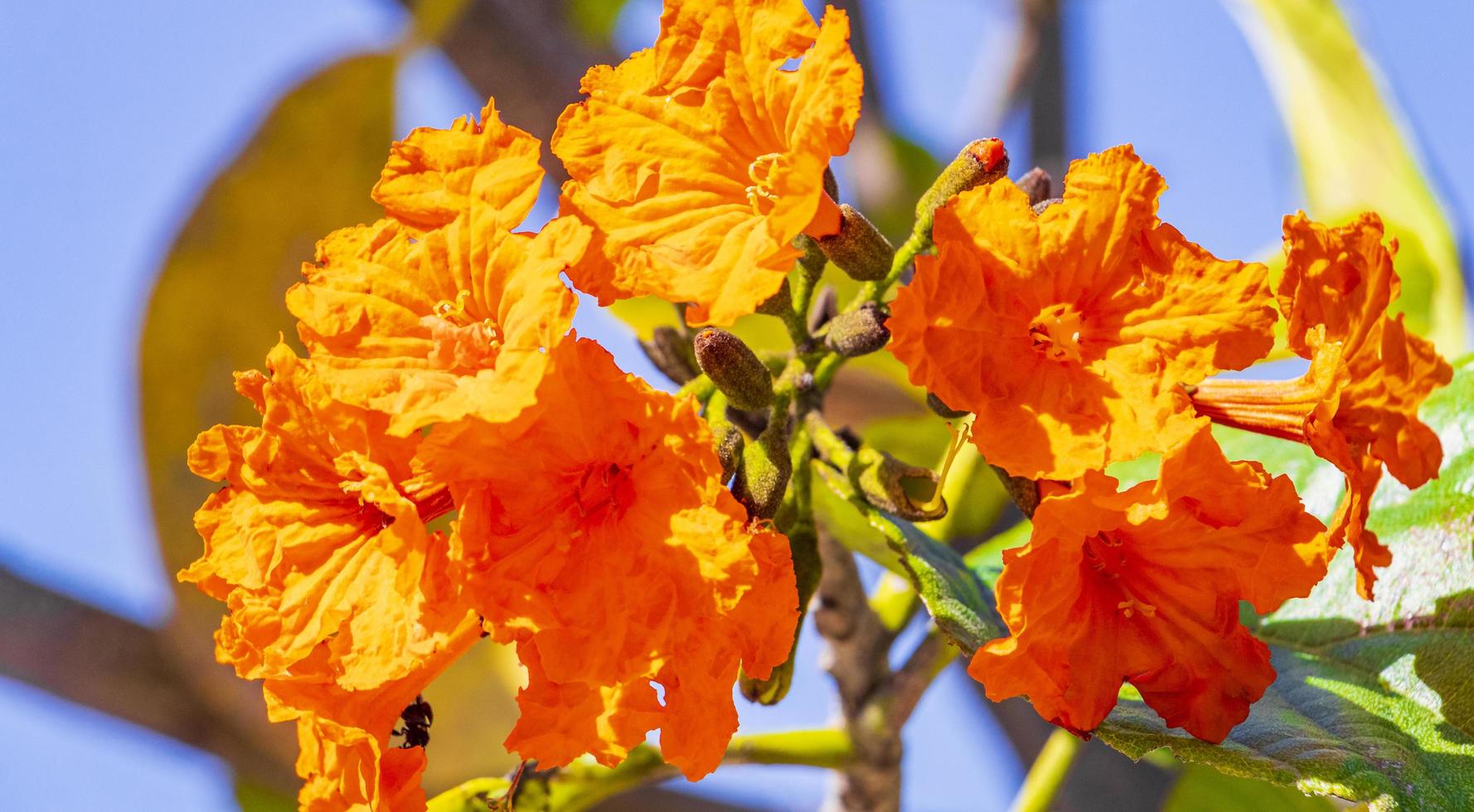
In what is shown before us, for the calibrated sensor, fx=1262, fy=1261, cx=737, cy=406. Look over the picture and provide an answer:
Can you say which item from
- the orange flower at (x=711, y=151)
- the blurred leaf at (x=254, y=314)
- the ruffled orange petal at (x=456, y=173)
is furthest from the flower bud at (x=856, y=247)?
the blurred leaf at (x=254, y=314)

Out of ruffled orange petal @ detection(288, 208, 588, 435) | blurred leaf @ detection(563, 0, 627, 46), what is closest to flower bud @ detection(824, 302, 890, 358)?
ruffled orange petal @ detection(288, 208, 588, 435)

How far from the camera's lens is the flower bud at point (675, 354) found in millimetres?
1077

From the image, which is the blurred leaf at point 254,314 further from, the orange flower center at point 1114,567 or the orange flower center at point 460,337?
the orange flower center at point 1114,567

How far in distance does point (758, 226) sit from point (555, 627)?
286 mm

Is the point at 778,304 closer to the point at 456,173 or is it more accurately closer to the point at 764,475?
the point at 764,475

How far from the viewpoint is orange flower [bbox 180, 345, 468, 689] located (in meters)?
0.77

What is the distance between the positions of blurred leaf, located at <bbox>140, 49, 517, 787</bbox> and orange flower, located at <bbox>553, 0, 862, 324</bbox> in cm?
141

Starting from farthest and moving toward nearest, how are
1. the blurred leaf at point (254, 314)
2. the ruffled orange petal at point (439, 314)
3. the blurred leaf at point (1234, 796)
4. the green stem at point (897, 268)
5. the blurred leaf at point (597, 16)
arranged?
the blurred leaf at point (597, 16)
the blurred leaf at point (254, 314)
the blurred leaf at point (1234, 796)
the green stem at point (897, 268)
the ruffled orange petal at point (439, 314)

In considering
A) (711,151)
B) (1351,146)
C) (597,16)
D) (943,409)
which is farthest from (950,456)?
(597,16)

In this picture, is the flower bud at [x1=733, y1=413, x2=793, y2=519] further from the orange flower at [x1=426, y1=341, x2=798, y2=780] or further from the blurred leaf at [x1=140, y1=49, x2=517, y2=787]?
the blurred leaf at [x1=140, y1=49, x2=517, y2=787]

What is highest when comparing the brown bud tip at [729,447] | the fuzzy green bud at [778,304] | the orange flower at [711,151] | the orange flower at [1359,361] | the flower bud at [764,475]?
the orange flower at [711,151]

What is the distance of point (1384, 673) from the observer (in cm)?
98

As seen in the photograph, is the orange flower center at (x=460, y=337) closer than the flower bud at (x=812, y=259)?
Yes

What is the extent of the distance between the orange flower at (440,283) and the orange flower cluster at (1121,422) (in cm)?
23
